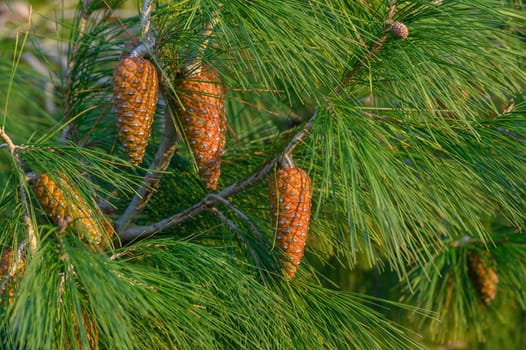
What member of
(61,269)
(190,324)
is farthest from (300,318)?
(61,269)

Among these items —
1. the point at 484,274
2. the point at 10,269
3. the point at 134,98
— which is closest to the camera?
the point at 10,269

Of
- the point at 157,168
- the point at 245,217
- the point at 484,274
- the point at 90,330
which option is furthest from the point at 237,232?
the point at 484,274

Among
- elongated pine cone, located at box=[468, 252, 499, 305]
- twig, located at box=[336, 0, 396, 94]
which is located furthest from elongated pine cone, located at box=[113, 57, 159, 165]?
elongated pine cone, located at box=[468, 252, 499, 305]

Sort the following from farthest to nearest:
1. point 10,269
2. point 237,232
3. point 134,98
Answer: point 237,232
point 134,98
point 10,269

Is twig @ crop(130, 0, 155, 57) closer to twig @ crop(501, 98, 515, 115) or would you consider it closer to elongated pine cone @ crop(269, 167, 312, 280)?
elongated pine cone @ crop(269, 167, 312, 280)

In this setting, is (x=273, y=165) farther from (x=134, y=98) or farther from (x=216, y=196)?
(x=134, y=98)

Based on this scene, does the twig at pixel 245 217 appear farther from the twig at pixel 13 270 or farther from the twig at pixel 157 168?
the twig at pixel 13 270

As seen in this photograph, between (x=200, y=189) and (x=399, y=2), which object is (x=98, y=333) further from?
(x=399, y=2)
